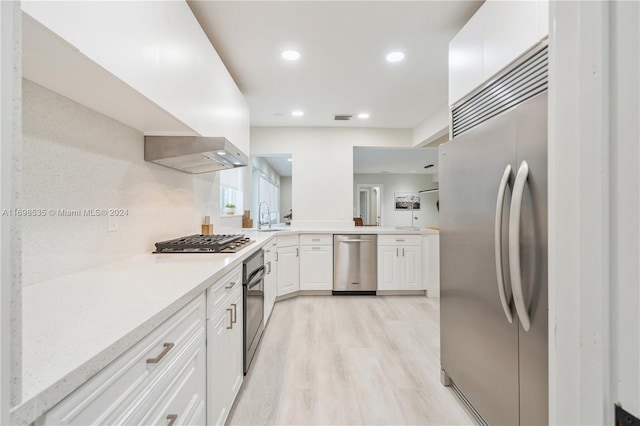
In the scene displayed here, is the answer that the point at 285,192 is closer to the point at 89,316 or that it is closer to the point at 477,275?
the point at 477,275

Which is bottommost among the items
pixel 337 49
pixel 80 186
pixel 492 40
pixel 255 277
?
pixel 255 277

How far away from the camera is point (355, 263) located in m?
3.96

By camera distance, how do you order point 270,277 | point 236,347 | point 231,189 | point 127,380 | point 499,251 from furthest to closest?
point 231,189 < point 270,277 < point 236,347 < point 499,251 < point 127,380

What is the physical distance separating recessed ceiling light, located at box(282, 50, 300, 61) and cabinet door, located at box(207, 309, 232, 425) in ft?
7.01

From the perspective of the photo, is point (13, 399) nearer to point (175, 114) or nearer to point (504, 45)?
point (175, 114)

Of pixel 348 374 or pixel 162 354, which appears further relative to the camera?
pixel 348 374

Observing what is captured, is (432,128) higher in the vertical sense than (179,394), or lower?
higher

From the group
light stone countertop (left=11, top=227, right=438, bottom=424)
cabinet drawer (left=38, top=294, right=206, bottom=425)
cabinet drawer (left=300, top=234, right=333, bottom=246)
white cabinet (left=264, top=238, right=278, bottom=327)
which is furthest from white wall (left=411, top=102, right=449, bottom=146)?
cabinet drawer (left=38, top=294, right=206, bottom=425)

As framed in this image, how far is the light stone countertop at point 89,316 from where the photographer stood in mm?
511

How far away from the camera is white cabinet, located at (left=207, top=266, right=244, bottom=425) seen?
1259 millimetres

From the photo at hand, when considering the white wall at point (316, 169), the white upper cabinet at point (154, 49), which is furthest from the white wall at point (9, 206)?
the white wall at point (316, 169)

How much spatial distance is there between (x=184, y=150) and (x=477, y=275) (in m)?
1.91

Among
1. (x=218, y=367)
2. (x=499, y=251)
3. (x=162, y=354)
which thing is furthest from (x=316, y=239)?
(x=162, y=354)
